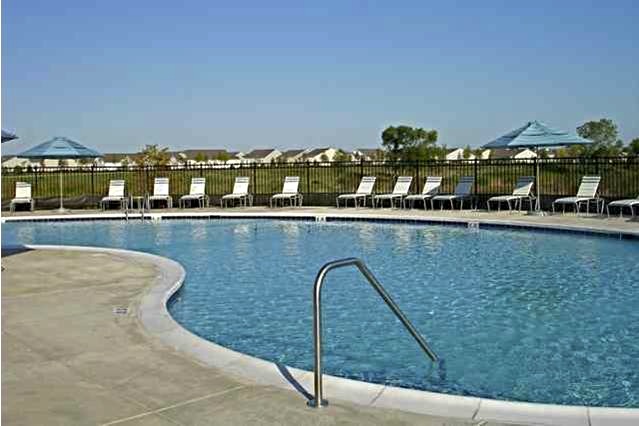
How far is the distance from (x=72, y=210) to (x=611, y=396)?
1903 cm

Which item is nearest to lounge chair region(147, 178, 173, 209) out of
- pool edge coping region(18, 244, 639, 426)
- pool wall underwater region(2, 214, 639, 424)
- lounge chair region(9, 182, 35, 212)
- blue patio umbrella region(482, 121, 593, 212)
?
lounge chair region(9, 182, 35, 212)

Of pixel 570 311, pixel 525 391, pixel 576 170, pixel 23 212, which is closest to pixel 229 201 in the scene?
pixel 23 212

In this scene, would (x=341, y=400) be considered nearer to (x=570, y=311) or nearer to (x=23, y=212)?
(x=570, y=311)

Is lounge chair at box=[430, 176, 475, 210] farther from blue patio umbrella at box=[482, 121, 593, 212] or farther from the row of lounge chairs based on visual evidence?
blue patio umbrella at box=[482, 121, 593, 212]

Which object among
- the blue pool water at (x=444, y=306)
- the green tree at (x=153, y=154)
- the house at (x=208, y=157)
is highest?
the house at (x=208, y=157)

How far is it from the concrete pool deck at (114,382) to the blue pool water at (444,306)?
1030 mm

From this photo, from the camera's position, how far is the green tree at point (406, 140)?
65.5 meters

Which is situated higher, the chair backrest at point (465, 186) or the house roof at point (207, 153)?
the house roof at point (207, 153)

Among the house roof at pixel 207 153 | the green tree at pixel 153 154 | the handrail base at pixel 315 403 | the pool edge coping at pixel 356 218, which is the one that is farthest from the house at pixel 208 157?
the handrail base at pixel 315 403

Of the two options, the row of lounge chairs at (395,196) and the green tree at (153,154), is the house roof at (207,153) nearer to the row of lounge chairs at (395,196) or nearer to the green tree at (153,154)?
the green tree at (153,154)

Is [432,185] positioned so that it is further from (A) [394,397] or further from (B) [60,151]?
(A) [394,397]

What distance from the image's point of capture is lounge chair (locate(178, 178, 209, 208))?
21.4 meters

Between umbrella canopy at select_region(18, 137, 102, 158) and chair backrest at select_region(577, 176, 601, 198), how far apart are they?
1374cm

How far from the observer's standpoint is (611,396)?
491 cm
